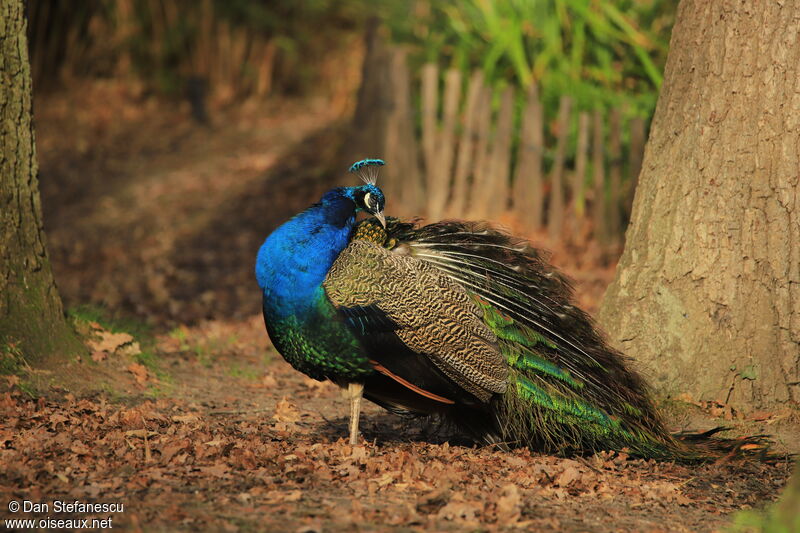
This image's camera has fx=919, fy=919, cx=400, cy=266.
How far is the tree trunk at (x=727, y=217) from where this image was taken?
5.37m

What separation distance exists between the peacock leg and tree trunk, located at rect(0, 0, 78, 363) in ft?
6.98

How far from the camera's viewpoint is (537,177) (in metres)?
10.8

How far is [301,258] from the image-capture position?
476 cm

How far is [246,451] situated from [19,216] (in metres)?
2.33

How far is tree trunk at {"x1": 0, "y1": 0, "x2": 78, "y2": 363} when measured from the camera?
5.66 metres

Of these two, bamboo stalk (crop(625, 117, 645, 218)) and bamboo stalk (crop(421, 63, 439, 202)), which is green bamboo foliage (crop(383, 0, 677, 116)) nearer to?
bamboo stalk (crop(625, 117, 645, 218))

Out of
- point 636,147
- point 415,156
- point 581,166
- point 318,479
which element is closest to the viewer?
point 318,479

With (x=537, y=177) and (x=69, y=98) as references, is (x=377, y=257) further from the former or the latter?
(x=69, y=98)

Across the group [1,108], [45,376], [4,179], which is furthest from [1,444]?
[1,108]

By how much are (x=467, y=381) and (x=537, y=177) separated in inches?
250

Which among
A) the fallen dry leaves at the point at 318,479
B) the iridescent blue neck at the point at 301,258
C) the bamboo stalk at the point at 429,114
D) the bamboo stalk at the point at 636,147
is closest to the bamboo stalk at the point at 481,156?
the bamboo stalk at the point at 429,114

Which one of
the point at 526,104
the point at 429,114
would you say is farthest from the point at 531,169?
the point at 429,114

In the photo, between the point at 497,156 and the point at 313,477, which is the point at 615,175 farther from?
the point at 313,477

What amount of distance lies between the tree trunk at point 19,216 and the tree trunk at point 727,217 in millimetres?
3738
